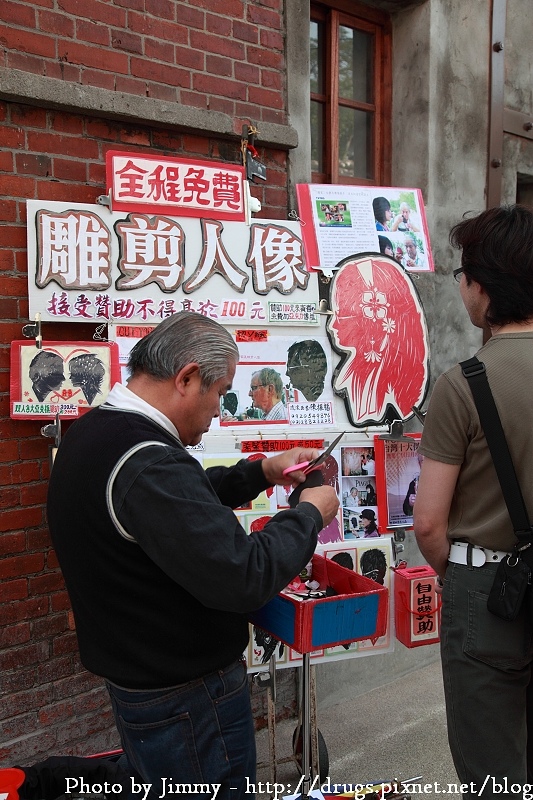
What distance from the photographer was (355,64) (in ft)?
14.1

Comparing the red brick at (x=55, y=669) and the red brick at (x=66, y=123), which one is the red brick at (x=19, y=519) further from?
the red brick at (x=66, y=123)

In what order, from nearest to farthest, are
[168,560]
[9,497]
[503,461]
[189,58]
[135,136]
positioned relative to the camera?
[168,560] < [503,461] < [9,497] < [135,136] < [189,58]

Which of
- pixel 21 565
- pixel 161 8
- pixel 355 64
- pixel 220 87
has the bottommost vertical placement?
pixel 21 565

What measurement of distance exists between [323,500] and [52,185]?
1814 mm

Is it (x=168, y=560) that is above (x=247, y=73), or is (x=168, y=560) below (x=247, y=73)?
below

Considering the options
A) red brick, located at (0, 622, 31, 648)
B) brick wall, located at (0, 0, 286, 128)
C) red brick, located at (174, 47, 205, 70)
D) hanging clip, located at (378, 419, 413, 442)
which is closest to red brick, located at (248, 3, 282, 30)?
brick wall, located at (0, 0, 286, 128)

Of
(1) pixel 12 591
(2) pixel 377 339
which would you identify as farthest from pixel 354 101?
(1) pixel 12 591

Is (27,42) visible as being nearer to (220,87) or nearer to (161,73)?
(161,73)

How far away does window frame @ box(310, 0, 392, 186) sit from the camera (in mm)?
4070

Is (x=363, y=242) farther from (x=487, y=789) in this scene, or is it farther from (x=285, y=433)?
(x=487, y=789)

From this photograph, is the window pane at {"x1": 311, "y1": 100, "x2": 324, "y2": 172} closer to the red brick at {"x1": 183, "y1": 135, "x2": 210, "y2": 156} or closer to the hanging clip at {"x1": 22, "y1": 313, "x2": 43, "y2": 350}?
the red brick at {"x1": 183, "y1": 135, "x2": 210, "y2": 156}

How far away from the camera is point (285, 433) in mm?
3197

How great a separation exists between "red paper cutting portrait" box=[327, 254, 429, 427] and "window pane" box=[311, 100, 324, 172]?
1.02 m

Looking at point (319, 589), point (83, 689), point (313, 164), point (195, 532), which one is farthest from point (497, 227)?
point (83, 689)
